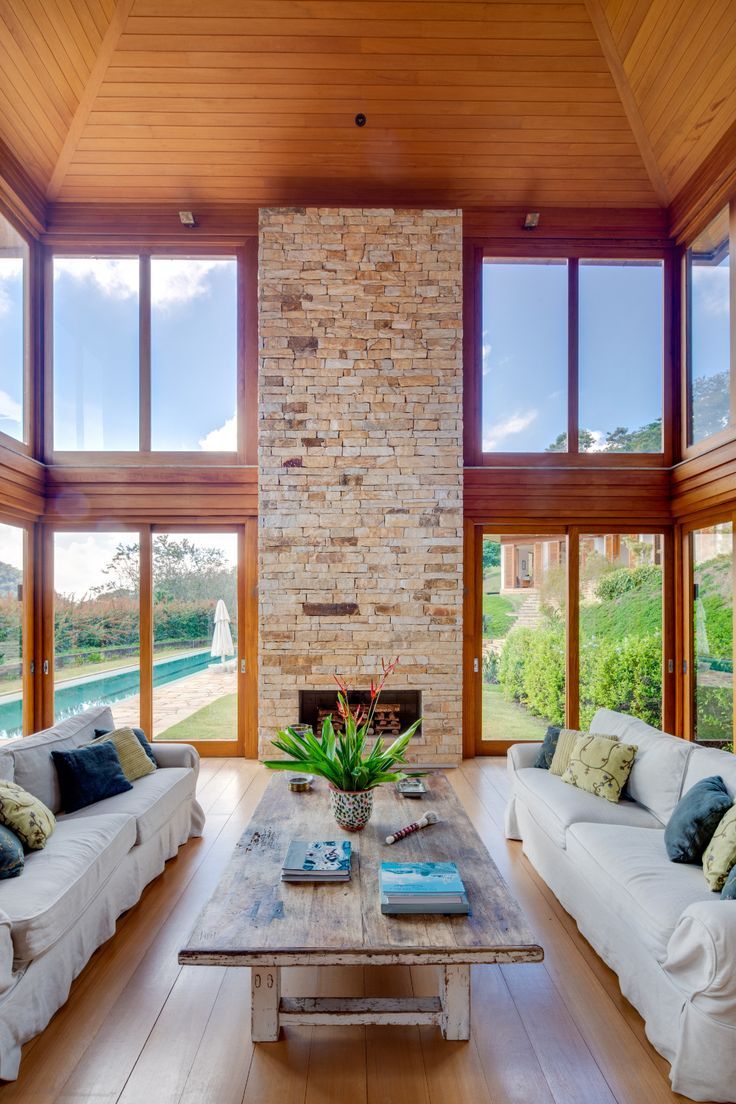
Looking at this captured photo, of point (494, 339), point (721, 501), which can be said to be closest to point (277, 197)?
point (494, 339)

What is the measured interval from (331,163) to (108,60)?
1838 mm

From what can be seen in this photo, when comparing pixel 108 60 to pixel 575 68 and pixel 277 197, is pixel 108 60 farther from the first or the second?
pixel 575 68

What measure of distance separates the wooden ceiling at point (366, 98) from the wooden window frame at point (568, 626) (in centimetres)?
305

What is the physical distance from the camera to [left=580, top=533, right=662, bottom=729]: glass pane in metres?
5.99

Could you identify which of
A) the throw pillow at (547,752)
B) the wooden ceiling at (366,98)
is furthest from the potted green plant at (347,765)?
the wooden ceiling at (366,98)

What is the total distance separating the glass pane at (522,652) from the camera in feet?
19.7

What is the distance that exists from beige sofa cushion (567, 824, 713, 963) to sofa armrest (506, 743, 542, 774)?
1016 mm

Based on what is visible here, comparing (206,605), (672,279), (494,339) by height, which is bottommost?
(206,605)

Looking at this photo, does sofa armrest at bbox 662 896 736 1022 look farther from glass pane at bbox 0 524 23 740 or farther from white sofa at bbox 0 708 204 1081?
glass pane at bbox 0 524 23 740

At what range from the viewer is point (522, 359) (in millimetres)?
6102

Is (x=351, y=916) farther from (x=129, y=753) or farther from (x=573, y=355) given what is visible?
(x=573, y=355)

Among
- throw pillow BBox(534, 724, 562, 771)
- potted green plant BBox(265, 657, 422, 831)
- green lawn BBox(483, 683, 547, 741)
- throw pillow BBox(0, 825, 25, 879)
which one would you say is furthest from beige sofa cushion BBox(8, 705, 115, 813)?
green lawn BBox(483, 683, 547, 741)

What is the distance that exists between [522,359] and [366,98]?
256 cm

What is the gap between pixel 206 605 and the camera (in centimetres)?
594
